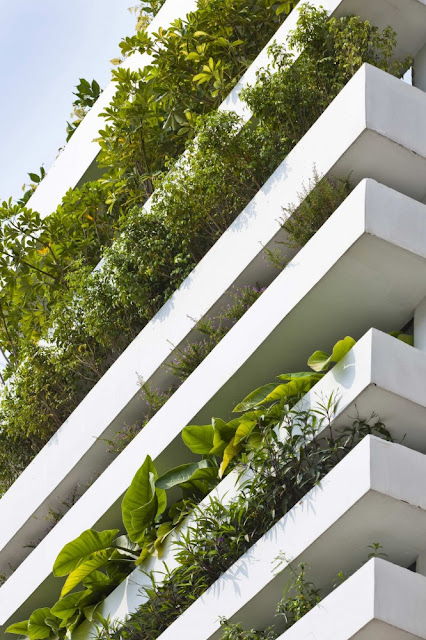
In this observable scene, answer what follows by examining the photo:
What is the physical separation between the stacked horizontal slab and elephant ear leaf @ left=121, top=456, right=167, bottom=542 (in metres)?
0.35

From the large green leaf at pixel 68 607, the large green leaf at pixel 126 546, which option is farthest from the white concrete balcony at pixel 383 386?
the large green leaf at pixel 68 607

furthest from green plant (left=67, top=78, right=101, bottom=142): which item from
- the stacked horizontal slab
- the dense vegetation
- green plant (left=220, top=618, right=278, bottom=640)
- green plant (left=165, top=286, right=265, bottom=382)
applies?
green plant (left=220, top=618, right=278, bottom=640)

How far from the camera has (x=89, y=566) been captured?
7.49 metres

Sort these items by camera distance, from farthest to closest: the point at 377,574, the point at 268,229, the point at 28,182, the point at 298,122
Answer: the point at 28,182 → the point at 298,122 → the point at 268,229 → the point at 377,574

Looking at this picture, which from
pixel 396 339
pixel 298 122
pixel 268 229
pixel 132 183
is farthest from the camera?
pixel 132 183

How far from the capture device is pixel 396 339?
20.9 feet

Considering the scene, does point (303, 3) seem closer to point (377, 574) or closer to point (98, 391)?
point (98, 391)

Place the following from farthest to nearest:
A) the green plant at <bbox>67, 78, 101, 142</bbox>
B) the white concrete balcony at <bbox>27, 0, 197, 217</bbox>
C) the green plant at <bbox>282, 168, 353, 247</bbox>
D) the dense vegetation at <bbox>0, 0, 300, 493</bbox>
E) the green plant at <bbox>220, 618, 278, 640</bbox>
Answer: the green plant at <bbox>67, 78, 101, 142</bbox> → the white concrete balcony at <bbox>27, 0, 197, 217</bbox> → the dense vegetation at <bbox>0, 0, 300, 493</bbox> → the green plant at <bbox>282, 168, 353, 247</bbox> → the green plant at <bbox>220, 618, 278, 640</bbox>

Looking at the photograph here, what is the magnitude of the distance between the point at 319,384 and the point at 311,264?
885 mm

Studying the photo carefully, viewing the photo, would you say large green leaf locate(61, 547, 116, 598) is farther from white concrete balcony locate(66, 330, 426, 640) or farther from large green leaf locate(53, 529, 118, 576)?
white concrete balcony locate(66, 330, 426, 640)

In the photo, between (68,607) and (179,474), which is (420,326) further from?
(68,607)

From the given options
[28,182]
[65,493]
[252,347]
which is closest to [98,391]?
[65,493]

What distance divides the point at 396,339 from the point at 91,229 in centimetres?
492

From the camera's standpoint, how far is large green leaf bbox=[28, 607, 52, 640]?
798 centimetres
